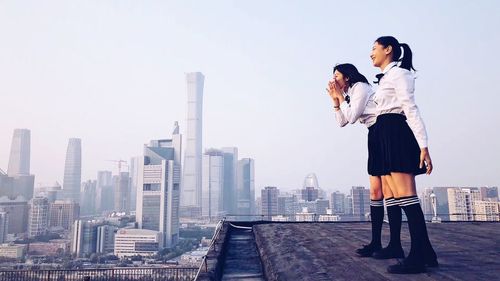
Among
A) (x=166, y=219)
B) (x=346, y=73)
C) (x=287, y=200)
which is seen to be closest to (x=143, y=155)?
(x=166, y=219)

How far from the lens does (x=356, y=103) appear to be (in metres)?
3.04

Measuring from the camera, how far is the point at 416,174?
8.52 ft

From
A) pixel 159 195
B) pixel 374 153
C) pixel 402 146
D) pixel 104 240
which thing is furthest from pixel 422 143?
pixel 159 195

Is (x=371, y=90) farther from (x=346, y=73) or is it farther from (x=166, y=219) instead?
(x=166, y=219)

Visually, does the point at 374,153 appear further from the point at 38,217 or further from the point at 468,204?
the point at 38,217

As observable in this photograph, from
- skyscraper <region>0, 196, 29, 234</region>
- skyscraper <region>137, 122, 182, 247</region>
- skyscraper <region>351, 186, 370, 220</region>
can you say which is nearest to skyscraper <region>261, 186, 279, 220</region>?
skyscraper <region>351, 186, 370, 220</region>

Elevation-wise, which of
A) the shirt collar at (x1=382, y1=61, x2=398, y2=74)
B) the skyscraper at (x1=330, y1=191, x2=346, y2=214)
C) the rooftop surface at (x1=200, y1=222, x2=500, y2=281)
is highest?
the shirt collar at (x1=382, y1=61, x2=398, y2=74)

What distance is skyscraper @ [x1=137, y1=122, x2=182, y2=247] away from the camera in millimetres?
100750

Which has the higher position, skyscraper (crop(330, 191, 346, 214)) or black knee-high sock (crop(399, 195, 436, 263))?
black knee-high sock (crop(399, 195, 436, 263))

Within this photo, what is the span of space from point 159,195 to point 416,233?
11188 cm

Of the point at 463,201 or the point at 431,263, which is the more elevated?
the point at 431,263

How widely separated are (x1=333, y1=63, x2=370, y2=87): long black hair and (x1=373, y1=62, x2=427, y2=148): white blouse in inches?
13.3

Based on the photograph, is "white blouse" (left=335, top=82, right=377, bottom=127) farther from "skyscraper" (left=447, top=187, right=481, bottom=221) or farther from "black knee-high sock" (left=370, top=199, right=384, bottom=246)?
"skyscraper" (left=447, top=187, right=481, bottom=221)

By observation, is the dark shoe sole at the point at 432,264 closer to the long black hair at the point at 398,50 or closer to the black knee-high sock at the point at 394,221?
the black knee-high sock at the point at 394,221
